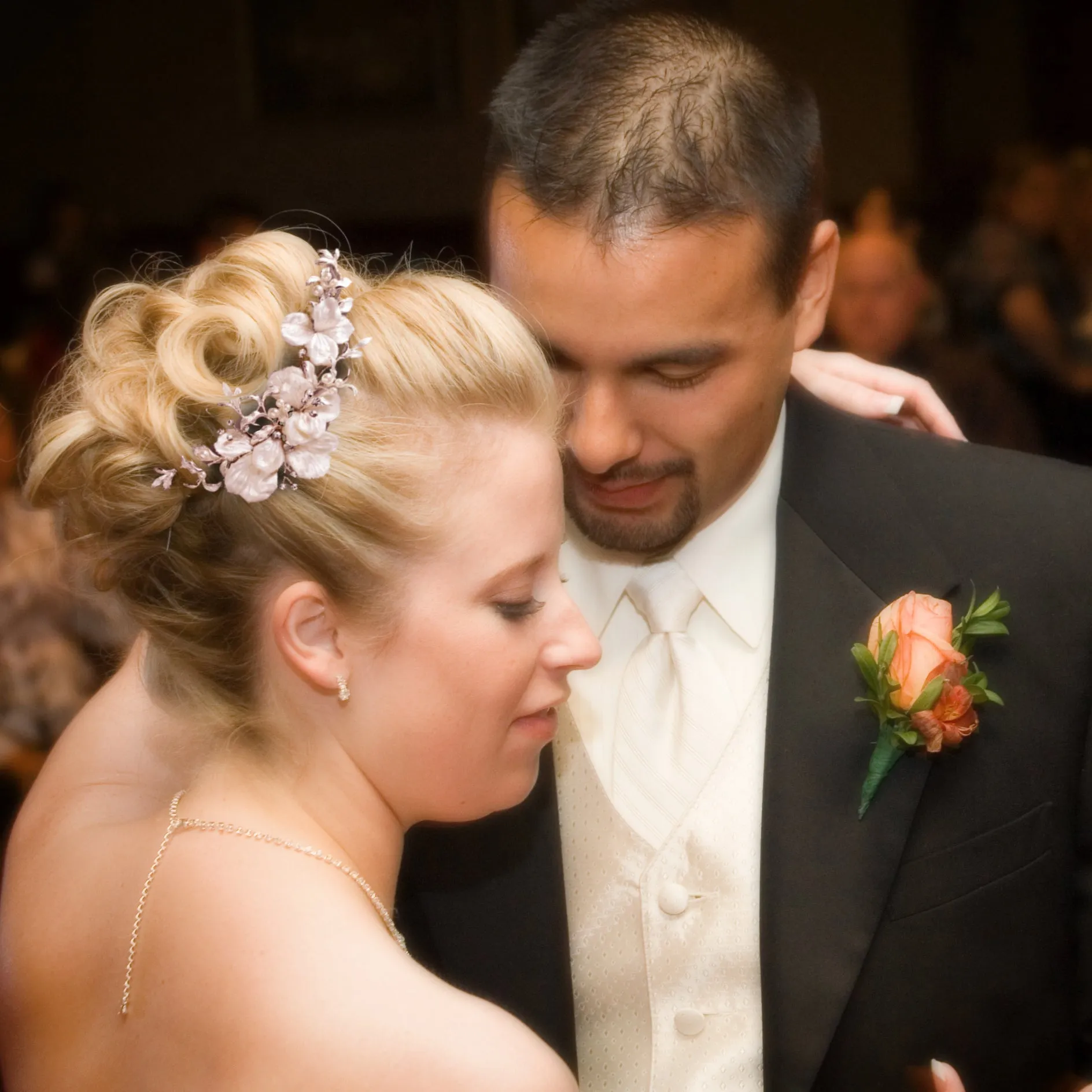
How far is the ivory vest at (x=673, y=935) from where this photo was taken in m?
1.79

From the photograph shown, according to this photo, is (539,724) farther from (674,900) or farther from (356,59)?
(356,59)

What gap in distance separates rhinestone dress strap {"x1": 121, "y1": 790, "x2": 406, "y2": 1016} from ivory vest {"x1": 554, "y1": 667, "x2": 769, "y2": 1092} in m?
0.53

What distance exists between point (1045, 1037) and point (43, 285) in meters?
4.99

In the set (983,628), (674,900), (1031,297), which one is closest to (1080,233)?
(1031,297)

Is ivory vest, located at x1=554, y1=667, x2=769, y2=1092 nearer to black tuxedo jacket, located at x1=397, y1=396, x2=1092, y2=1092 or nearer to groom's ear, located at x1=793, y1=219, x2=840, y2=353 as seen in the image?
black tuxedo jacket, located at x1=397, y1=396, x2=1092, y2=1092

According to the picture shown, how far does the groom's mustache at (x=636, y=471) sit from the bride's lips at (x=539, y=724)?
0.39 m

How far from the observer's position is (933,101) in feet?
22.3

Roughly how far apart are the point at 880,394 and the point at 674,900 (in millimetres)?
807

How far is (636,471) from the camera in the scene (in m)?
1.85

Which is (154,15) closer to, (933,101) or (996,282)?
(933,101)

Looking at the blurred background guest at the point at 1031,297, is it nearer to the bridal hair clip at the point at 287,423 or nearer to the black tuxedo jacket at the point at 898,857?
the black tuxedo jacket at the point at 898,857

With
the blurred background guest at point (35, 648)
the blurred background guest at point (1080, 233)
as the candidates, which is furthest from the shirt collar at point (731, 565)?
the blurred background guest at point (1080, 233)

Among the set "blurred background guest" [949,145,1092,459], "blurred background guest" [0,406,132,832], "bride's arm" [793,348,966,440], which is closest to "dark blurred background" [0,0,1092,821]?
"blurred background guest" [949,145,1092,459]

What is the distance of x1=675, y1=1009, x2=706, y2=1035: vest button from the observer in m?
1.78
